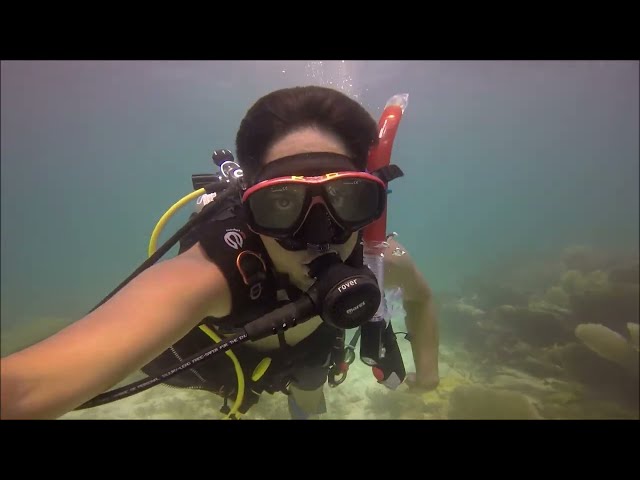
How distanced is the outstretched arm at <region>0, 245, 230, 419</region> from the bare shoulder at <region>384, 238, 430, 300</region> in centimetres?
178

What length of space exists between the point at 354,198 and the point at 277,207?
0.51 metres

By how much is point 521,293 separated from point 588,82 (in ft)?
129

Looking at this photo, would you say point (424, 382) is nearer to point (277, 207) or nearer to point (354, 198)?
point (354, 198)

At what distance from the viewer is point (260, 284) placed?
2.26 metres

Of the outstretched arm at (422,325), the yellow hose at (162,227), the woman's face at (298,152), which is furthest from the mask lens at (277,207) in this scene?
the outstretched arm at (422,325)

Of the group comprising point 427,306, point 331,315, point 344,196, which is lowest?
point 427,306

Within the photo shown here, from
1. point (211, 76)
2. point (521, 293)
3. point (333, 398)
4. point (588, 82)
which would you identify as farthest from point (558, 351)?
point (588, 82)

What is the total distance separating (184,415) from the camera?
7250 mm

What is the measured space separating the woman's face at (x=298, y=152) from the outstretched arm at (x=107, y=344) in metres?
0.47

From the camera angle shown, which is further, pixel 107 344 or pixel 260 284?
pixel 260 284

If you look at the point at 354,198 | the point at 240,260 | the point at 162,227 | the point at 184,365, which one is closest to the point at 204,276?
the point at 240,260
